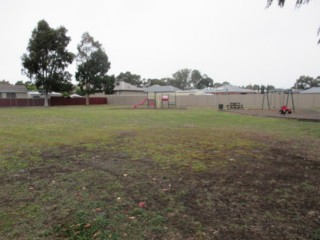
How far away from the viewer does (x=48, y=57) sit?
3491 cm

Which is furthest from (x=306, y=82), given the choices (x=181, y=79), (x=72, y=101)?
(x=72, y=101)

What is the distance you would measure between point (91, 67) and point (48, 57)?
22.9 feet

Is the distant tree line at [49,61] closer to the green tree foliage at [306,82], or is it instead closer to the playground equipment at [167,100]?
the playground equipment at [167,100]

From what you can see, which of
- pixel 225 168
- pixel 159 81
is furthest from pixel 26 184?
pixel 159 81

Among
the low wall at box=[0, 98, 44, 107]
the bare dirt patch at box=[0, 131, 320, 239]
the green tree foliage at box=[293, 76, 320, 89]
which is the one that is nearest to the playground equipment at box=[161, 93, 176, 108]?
the low wall at box=[0, 98, 44, 107]

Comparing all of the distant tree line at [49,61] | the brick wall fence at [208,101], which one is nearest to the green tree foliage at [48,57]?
the distant tree line at [49,61]

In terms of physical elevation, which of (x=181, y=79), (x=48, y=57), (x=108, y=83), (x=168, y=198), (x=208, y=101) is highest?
(x=181, y=79)

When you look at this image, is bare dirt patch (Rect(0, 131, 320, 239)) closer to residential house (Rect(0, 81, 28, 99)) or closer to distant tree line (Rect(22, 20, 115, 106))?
distant tree line (Rect(22, 20, 115, 106))

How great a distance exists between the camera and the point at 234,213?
2.95 meters

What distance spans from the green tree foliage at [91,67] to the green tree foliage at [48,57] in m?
4.00

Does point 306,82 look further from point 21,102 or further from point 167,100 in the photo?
point 21,102

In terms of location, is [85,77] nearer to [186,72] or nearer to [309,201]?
[309,201]

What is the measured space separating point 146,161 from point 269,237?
310cm

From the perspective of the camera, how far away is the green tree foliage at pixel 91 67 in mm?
40312
